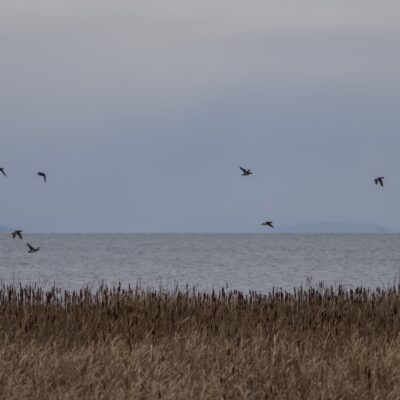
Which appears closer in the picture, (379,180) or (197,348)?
(197,348)

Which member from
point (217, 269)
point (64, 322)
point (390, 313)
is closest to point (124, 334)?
point (64, 322)

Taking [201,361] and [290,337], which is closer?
[201,361]

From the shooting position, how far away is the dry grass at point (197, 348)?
388 inches

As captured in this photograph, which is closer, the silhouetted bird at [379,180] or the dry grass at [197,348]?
the dry grass at [197,348]

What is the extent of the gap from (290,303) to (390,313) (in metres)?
1.80

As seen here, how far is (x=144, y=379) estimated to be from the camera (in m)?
9.98

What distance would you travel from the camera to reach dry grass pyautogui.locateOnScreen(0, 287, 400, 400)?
9.85 m

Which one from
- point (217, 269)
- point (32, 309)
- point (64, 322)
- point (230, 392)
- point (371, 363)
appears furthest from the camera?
point (217, 269)

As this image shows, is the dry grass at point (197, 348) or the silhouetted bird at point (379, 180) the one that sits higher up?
the silhouetted bird at point (379, 180)

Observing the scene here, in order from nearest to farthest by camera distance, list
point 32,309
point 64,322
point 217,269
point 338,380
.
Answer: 1. point 338,380
2. point 64,322
3. point 32,309
4. point 217,269

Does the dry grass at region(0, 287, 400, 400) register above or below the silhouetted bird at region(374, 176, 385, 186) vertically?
below

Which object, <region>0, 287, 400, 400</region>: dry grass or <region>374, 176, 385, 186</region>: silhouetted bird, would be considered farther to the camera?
<region>374, 176, 385, 186</region>: silhouetted bird

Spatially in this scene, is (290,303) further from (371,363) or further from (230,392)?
(230,392)

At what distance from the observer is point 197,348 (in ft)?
39.0
